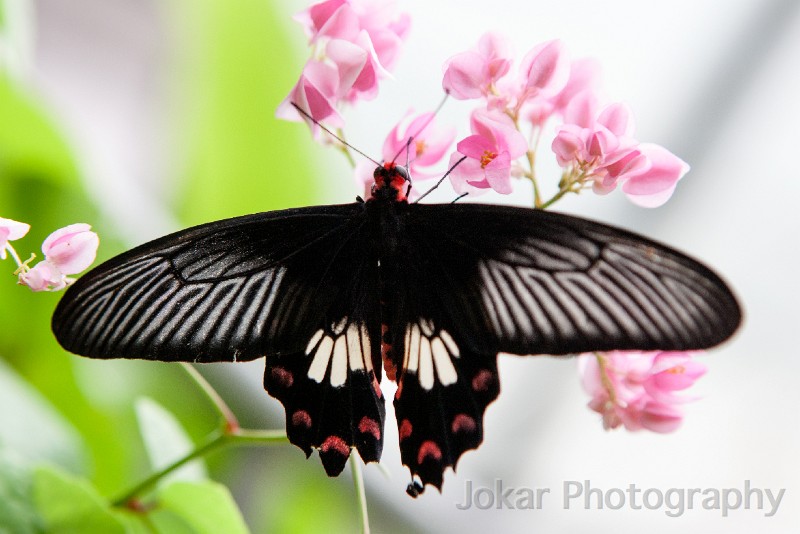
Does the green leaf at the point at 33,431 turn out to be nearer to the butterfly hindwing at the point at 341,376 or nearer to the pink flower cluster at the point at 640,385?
the butterfly hindwing at the point at 341,376

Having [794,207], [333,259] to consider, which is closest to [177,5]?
[333,259]

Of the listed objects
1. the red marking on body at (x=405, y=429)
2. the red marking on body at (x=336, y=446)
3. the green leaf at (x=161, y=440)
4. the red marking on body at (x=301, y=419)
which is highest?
the red marking on body at (x=301, y=419)

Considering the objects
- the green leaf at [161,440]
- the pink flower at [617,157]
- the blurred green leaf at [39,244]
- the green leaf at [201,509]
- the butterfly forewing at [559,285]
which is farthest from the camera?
the blurred green leaf at [39,244]

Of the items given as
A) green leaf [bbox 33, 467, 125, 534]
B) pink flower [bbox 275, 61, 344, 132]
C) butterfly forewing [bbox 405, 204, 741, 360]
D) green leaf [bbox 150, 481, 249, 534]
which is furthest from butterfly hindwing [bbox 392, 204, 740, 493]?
green leaf [bbox 33, 467, 125, 534]

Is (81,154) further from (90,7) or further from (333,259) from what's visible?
(90,7)

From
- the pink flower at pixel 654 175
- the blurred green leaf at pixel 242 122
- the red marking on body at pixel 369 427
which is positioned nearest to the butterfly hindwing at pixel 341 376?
the red marking on body at pixel 369 427

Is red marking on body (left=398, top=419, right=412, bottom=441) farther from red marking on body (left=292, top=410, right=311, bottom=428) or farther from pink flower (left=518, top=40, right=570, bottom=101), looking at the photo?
pink flower (left=518, top=40, right=570, bottom=101)

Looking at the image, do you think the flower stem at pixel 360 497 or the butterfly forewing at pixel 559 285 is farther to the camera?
the flower stem at pixel 360 497
